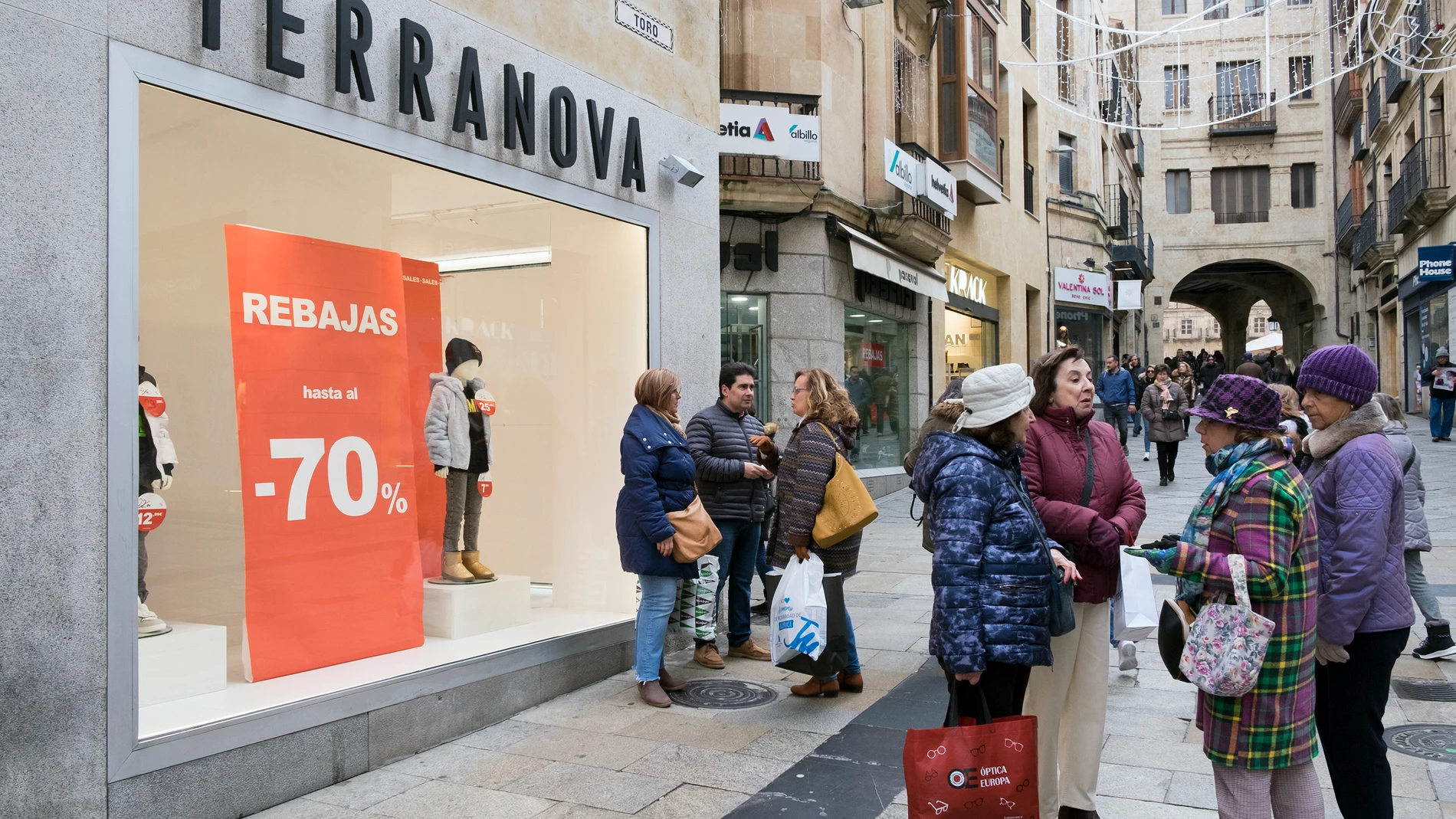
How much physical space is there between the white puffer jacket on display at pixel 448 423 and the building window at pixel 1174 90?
135 feet

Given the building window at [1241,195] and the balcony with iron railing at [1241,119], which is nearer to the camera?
the balcony with iron railing at [1241,119]

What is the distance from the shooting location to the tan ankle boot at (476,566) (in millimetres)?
6340

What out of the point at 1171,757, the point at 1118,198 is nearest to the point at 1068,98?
the point at 1118,198

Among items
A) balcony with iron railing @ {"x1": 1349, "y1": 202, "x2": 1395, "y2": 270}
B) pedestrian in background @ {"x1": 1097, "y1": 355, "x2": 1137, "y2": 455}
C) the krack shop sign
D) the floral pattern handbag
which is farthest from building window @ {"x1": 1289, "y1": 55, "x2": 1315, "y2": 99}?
the floral pattern handbag

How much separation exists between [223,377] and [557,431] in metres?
2.47

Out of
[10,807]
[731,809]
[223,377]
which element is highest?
[223,377]

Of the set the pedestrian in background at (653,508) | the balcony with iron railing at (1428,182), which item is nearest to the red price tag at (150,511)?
the pedestrian in background at (653,508)

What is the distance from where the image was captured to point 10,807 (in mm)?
3627

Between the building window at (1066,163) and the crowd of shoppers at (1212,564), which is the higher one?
the building window at (1066,163)

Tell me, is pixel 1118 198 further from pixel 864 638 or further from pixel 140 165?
pixel 140 165

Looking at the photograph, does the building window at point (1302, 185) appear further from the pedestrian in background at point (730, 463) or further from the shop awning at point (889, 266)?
→ the pedestrian in background at point (730, 463)

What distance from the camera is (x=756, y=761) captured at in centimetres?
498

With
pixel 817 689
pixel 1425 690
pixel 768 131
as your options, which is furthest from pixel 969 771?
pixel 768 131

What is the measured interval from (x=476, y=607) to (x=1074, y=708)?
348 centimetres
